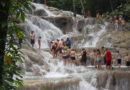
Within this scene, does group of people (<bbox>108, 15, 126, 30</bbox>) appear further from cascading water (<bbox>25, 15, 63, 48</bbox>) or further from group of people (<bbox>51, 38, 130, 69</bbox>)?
group of people (<bbox>51, 38, 130, 69</bbox>)

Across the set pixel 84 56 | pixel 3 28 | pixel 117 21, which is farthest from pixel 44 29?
pixel 3 28

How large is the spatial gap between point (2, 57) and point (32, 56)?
42.6 feet

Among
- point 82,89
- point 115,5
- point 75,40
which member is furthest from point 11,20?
point 115,5

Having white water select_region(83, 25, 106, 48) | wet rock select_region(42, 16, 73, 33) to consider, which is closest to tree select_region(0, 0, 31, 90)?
white water select_region(83, 25, 106, 48)

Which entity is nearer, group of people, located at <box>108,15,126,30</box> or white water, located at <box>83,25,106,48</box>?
white water, located at <box>83,25,106,48</box>

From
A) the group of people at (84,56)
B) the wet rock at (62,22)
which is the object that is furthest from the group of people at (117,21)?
the group of people at (84,56)

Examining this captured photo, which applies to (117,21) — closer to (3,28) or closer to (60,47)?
(60,47)

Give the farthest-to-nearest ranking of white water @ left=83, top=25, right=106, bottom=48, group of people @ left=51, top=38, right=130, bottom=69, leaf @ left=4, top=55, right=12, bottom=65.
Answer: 1. white water @ left=83, top=25, right=106, bottom=48
2. group of people @ left=51, top=38, right=130, bottom=69
3. leaf @ left=4, top=55, right=12, bottom=65

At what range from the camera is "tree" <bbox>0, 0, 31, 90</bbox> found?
3.03 meters

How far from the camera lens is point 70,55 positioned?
1631cm

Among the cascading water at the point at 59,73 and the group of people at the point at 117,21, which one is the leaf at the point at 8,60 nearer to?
the cascading water at the point at 59,73

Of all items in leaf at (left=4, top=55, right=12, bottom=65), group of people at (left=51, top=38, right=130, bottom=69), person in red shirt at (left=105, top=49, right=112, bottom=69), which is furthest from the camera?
group of people at (left=51, top=38, right=130, bottom=69)

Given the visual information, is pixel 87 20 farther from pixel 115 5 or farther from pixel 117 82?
pixel 117 82

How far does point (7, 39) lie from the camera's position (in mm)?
3156
